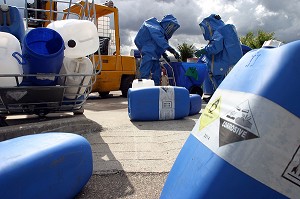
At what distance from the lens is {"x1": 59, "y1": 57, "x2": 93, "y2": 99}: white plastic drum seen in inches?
129

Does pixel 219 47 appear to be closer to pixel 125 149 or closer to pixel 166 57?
pixel 166 57

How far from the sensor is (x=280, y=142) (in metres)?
1.22

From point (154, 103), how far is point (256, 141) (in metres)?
3.45

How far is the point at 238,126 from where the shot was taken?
1301 mm

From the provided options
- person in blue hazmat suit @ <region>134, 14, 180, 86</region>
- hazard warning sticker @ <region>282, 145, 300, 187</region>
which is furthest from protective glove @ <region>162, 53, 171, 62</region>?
hazard warning sticker @ <region>282, 145, 300, 187</region>

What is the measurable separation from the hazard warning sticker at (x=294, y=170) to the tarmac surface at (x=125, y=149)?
968 millimetres

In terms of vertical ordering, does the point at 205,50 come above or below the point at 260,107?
below

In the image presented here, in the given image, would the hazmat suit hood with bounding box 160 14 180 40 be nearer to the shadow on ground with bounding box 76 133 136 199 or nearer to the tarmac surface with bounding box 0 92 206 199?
the tarmac surface with bounding box 0 92 206 199

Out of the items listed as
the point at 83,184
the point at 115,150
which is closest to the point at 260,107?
the point at 83,184

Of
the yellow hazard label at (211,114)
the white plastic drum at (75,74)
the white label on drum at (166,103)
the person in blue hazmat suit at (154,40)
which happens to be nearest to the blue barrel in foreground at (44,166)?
the yellow hazard label at (211,114)

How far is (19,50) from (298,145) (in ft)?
8.77

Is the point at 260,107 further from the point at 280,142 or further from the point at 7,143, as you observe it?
the point at 7,143

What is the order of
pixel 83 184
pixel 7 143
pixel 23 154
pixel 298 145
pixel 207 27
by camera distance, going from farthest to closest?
pixel 207 27, pixel 83 184, pixel 7 143, pixel 23 154, pixel 298 145

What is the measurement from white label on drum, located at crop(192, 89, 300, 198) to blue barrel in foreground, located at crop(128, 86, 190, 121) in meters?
3.30
